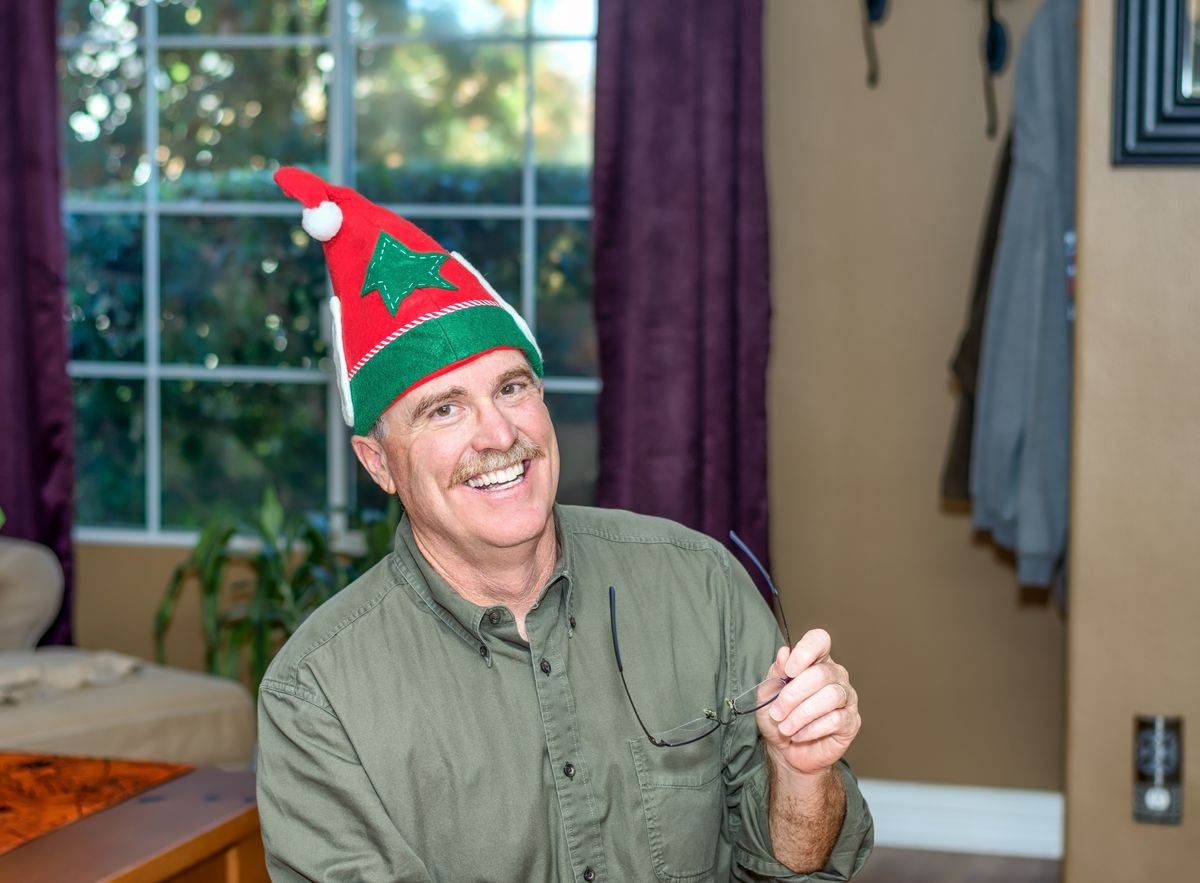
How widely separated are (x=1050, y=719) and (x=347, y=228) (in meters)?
2.34

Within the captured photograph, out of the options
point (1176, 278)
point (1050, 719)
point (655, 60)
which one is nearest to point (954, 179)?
point (655, 60)

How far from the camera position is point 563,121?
136 inches

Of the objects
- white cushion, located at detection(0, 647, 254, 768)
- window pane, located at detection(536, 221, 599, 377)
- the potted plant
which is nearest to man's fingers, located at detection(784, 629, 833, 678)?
white cushion, located at detection(0, 647, 254, 768)

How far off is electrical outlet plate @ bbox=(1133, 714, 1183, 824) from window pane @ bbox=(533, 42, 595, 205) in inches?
72.0

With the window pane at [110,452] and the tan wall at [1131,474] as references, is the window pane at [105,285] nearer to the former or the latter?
the window pane at [110,452]

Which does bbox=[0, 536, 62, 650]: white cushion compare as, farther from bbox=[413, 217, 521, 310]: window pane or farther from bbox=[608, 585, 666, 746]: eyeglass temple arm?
bbox=[608, 585, 666, 746]: eyeglass temple arm

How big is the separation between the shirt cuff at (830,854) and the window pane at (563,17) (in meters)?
2.35

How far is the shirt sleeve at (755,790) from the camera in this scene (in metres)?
1.51

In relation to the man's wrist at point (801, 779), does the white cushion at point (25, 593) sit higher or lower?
lower

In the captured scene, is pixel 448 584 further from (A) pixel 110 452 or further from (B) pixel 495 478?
(A) pixel 110 452

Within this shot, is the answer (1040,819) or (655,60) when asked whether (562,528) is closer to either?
(655,60)

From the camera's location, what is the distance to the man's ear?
159 centimetres

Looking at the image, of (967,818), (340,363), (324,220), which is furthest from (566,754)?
(967,818)

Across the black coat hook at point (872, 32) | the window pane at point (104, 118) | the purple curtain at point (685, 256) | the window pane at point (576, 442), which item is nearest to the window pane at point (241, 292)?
the window pane at point (104, 118)
